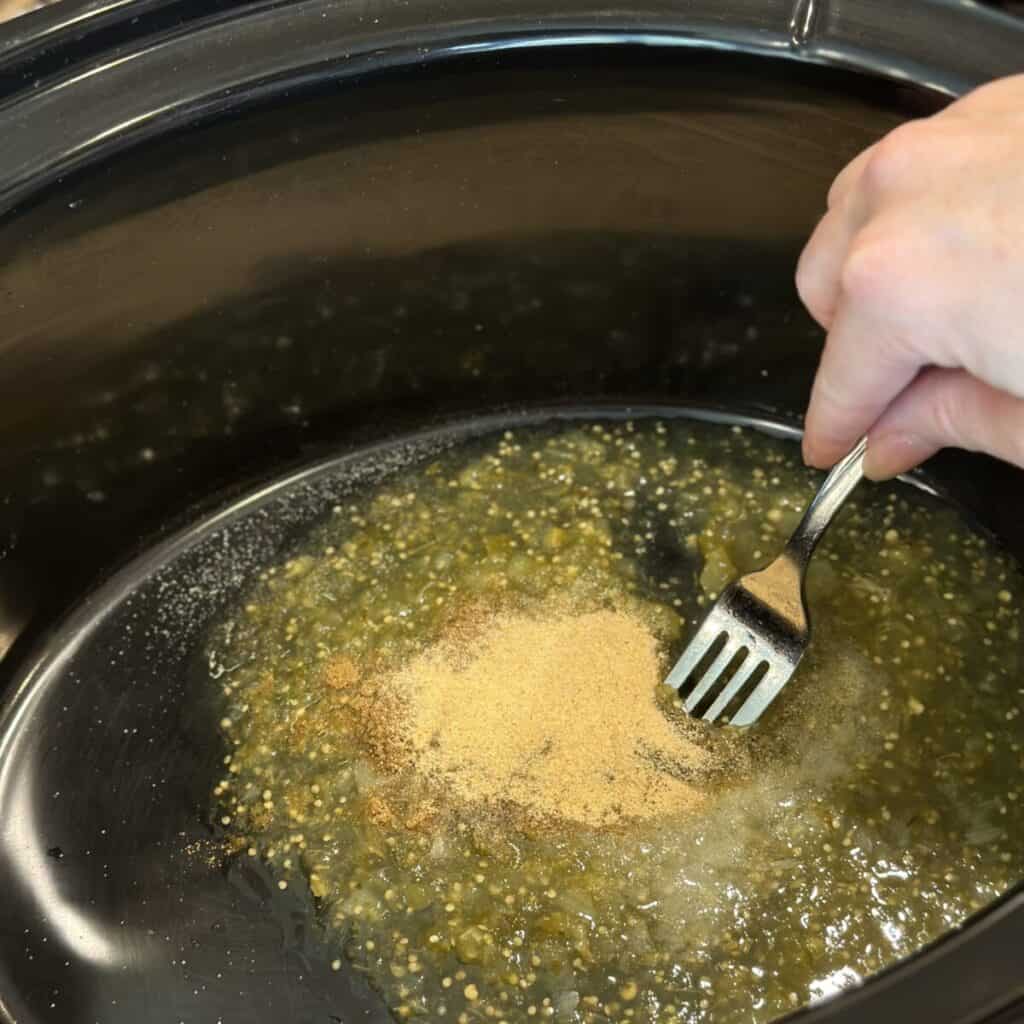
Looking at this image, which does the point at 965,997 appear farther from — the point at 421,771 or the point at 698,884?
Result: the point at 421,771

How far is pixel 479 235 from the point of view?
1.00 m

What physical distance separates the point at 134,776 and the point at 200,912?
126 millimetres

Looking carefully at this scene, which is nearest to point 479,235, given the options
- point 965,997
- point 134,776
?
point 134,776

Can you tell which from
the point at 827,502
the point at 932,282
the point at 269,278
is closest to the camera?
the point at 932,282

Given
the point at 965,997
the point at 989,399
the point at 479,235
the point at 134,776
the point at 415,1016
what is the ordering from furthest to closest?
the point at 479,235
the point at 134,776
the point at 415,1016
the point at 989,399
the point at 965,997

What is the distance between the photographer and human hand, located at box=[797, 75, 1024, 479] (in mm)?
541

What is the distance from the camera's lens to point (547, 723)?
85cm

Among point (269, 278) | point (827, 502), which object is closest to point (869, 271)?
point (827, 502)

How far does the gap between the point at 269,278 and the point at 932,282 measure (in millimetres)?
581

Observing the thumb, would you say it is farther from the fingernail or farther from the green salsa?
the green salsa

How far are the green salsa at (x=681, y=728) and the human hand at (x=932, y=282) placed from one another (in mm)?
279

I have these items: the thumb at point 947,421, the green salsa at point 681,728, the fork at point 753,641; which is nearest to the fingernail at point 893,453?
the thumb at point 947,421

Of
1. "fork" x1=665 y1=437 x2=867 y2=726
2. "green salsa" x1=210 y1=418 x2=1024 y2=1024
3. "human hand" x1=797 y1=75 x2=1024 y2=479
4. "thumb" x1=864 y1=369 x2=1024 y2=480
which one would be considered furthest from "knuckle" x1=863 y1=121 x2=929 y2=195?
"green salsa" x1=210 y1=418 x2=1024 y2=1024

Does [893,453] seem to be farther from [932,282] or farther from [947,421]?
[932,282]
